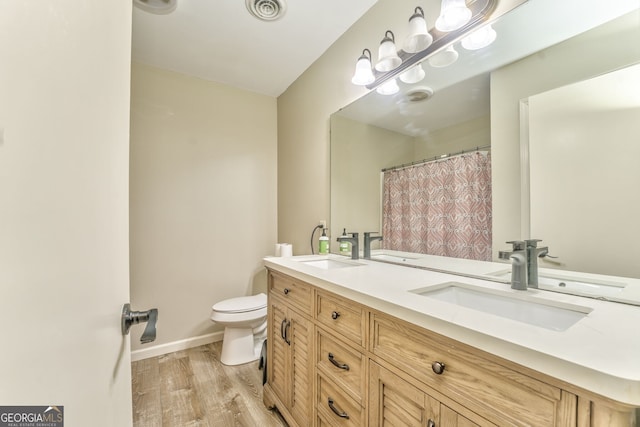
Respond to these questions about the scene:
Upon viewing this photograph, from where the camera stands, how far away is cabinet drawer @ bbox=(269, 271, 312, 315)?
1224mm

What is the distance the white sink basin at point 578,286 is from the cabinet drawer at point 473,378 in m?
0.53

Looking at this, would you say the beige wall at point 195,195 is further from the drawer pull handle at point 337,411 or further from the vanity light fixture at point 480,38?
the vanity light fixture at point 480,38

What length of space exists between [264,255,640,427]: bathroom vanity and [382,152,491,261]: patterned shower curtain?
26cm

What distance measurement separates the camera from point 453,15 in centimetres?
120

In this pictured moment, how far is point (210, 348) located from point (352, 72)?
8.44ft

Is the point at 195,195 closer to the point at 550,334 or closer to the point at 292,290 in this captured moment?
the point at 292,290

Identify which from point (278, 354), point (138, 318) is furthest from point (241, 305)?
point (138, 318)

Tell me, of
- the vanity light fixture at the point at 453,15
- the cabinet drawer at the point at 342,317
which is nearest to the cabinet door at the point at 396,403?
the cabinet drawer at the point at 342,317

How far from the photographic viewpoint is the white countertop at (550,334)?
438mm

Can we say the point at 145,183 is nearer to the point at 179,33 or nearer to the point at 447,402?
the point at 179,33

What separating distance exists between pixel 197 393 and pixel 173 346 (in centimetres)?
71

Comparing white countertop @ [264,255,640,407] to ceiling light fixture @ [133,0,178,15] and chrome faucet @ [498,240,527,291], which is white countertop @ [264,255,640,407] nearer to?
chrome faucet @ [498,240,527,291]

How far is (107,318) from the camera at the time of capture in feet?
1.65

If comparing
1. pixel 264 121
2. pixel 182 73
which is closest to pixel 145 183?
pixel 182 73
